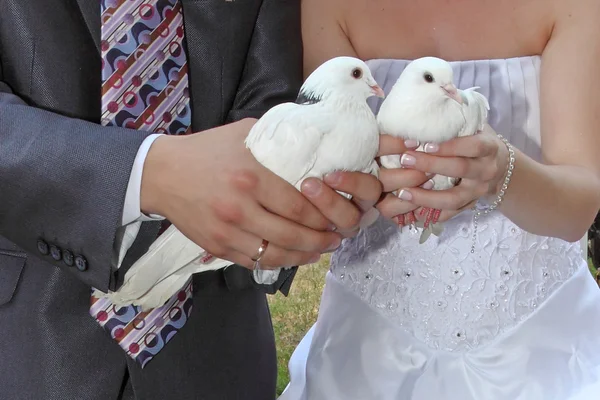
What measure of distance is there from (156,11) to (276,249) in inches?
13.1

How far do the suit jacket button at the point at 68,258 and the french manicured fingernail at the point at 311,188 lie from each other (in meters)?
0.27

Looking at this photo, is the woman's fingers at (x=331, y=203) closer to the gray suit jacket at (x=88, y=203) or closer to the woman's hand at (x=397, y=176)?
the woman's hand at (x=397, y=176)

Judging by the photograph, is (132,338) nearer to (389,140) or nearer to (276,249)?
(276,249)

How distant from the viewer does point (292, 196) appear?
2.16 ft

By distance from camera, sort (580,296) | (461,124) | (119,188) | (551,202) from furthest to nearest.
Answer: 1. (580,296)
2. (551,202)
3. (461,124)
4. (119,188)

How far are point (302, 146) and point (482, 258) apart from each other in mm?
499

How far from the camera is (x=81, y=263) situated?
688 mm

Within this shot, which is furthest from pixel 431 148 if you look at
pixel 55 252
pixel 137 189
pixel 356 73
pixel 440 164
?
pixel 55 252

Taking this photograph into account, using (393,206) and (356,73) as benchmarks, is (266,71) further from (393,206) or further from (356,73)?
(393,206)

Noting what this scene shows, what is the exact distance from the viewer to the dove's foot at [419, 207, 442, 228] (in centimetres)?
81

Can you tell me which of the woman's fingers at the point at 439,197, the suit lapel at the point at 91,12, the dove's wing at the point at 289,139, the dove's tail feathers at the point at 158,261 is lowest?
the dove's tail feathers at the point at 158,261

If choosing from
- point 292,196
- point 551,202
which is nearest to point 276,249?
point 292,196

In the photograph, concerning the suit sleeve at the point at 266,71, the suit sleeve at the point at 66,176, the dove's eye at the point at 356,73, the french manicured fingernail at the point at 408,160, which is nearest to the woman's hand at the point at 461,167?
the french manicured fingernail at the point at 408,160

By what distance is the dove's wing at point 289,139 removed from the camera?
67 cm
